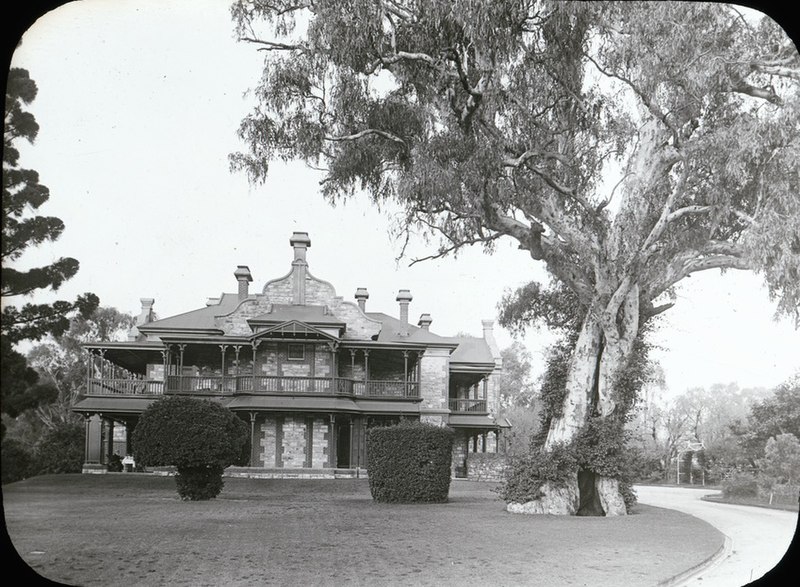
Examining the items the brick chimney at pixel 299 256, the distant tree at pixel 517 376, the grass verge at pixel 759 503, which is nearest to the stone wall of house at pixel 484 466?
the distant tree at pixel 517 376

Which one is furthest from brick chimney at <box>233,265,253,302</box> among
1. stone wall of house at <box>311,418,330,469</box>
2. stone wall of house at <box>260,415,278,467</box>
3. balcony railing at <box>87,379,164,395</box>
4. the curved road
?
the curved road

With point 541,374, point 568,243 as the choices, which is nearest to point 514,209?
point 568,243

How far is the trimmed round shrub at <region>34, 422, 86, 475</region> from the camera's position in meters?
15.3

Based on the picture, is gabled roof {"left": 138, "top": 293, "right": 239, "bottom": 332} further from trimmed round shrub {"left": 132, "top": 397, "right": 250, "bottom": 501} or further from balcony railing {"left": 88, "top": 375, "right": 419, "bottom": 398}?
trimmed round shrub {"left": 132, "top": 397, "right": 250, "bottom": 501}

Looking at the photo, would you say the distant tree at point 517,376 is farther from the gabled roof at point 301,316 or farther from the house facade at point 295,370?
the gabled roof at point 301,316

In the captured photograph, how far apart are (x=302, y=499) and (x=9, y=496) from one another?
8.29m

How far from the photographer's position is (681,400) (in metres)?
17.5

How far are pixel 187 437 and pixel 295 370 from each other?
29.6ft

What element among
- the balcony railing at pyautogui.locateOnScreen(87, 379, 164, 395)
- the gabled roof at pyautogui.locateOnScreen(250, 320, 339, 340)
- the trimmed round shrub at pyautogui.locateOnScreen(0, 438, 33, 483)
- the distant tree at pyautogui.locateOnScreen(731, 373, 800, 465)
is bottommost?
the trimmed round shrub at pyautogui.locateOnScreen(0, 438, 33, 483)

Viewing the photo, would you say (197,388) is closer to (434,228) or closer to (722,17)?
(434,228)

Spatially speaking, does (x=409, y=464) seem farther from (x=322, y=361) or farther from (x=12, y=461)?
(x=12, y=461)

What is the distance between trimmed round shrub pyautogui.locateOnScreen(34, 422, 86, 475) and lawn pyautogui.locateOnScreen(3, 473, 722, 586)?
0.43m

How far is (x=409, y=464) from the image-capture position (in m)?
18.7

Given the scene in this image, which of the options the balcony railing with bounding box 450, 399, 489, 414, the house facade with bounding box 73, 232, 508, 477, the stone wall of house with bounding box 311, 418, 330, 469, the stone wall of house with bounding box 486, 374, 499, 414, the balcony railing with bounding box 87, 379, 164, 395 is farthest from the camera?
the balcony railing with bounding box 450, 399, 489, 414
